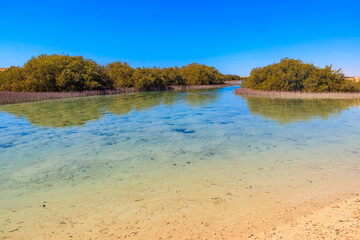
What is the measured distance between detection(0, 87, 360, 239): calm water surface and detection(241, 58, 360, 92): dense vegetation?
2919cm

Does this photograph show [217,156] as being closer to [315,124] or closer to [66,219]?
[66,219]

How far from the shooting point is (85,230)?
4066mm

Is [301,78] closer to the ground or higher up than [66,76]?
closer to the ground

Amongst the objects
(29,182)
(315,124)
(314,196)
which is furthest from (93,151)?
(315,124)

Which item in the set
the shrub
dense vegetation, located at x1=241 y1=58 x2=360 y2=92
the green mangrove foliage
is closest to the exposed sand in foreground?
dense vegetation, located at x1=241 y1=58 x2=360 y2=92

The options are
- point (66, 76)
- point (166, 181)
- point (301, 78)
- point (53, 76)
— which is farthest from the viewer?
point (53, 76)

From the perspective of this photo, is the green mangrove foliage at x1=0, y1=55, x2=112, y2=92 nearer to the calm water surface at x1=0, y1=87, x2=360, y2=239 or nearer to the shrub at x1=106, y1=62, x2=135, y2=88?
the shrub at x1=106, y1=62, x2=135, y2=88

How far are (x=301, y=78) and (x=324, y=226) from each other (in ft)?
132

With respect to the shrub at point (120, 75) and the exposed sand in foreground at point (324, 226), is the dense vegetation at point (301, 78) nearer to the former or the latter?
the shrub at point (120, 75)

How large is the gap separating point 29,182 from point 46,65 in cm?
4329

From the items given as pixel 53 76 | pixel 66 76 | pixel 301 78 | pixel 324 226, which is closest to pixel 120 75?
pixel 66 76

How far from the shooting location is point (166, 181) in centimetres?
611

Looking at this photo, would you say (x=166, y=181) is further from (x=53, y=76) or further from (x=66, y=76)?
(x=53, y=76)

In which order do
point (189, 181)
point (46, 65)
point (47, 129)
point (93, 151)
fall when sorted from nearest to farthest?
point (189, 181), point (93, 151), point (47, 129), point (46, 65)
